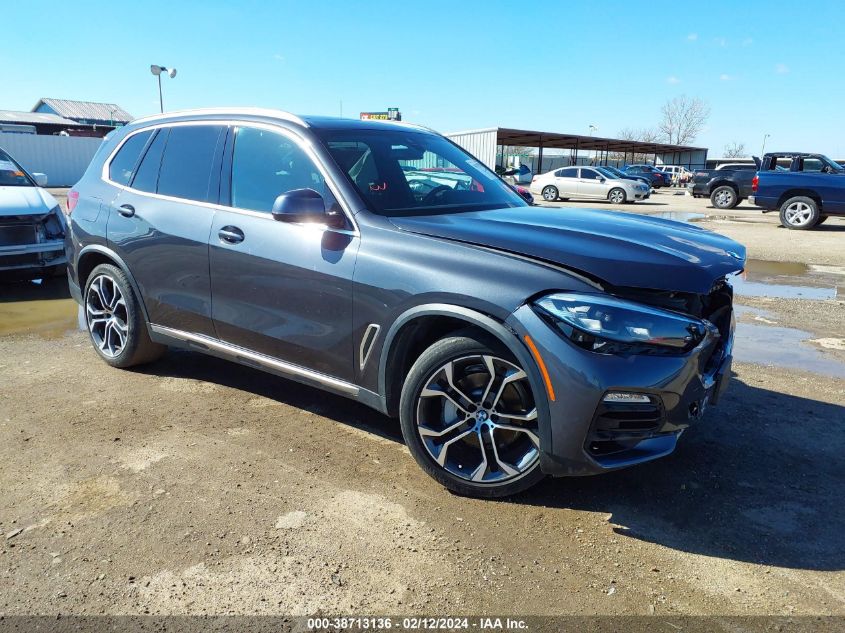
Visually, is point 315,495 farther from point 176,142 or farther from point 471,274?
point 176,142

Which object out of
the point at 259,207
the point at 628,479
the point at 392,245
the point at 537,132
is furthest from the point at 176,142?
the point at 537,132

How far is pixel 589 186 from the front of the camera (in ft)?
91.3

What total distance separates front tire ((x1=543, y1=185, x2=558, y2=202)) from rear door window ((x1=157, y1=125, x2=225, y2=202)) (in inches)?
996

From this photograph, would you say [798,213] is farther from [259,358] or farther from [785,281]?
[259,358]

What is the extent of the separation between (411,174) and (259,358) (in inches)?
55.5

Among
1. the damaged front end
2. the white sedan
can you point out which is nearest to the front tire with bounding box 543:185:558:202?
the white sedan

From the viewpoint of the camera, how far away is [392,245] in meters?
3.26

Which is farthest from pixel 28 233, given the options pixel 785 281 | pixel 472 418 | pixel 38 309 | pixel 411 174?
pixel 785 281

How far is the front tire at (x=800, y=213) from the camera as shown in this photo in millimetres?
16500

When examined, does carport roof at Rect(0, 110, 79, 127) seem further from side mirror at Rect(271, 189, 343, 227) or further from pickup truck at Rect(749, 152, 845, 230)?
side mirror at Rect(271, 189, 343, 227)

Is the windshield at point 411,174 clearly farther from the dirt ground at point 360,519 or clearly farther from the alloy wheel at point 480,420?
the dirt ground at point 360,519

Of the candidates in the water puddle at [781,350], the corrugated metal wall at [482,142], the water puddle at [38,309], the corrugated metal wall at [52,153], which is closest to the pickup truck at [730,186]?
the corrugated metal wall at [482,142]

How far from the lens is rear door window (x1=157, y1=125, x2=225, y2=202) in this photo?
415 centimetres

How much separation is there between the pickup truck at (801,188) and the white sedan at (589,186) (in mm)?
10009
